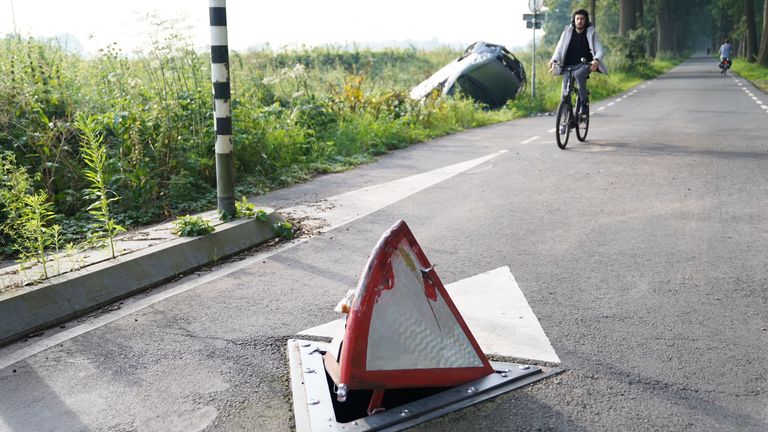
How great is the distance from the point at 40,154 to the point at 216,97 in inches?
85.1

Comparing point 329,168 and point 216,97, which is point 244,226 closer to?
point 216,97

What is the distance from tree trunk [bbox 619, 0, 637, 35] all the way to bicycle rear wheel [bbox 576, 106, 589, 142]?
36948 mm

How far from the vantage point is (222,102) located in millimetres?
6340

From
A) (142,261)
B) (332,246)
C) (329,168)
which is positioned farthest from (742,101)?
(142,261)

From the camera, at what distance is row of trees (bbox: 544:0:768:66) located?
148 ft

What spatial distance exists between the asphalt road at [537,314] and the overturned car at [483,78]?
37.2ft

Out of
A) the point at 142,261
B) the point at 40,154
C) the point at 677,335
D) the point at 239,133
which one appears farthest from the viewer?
the point at 239,133

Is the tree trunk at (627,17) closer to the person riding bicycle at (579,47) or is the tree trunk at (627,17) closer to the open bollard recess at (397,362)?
the person riding bicycle at (579,47)

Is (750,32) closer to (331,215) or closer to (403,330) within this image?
(331,215)

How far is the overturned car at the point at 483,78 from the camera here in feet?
66.9

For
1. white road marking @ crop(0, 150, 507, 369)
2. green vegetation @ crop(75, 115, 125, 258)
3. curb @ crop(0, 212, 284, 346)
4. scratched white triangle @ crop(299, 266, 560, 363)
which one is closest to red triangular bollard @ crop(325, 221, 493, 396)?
scratched white triangle @ crop(299, 266, 560, 363)

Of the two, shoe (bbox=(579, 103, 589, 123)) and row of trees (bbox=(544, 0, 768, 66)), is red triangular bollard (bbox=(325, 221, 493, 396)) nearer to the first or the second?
shoe (bbox=(579, 103, 589, 123))

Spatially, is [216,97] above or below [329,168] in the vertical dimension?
above

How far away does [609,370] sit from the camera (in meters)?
3.66
